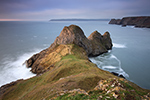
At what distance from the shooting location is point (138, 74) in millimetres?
33906

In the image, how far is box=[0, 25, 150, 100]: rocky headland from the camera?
12211 mm

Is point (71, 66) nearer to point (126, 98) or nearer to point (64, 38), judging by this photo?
point (126, 98)

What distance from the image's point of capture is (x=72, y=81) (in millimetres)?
17406

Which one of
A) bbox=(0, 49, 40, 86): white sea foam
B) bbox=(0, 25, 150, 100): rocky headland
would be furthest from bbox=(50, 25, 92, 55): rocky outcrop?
bbox=(0, 49, 40, 86): white sea foam

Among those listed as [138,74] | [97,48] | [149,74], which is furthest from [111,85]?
[97,48]

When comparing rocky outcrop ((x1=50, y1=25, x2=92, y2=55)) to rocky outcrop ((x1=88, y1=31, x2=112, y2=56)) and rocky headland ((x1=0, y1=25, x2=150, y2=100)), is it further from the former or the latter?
rocky outcrop ((x1=88, y1=31, x2=112, y2=56))

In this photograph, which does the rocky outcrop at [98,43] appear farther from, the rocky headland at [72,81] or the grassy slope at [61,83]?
the grassy slope at [61,83]

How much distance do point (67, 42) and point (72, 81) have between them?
1210 inches

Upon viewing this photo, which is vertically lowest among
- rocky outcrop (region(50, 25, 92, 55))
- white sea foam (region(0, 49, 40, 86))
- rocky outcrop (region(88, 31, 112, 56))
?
white sea foam (region(0, 49, 40, 86))

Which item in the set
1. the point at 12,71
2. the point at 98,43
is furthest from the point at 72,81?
the point at 98,43

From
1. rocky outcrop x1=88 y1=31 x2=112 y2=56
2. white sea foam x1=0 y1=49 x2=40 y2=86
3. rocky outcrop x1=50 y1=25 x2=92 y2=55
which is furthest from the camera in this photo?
rocky outcrop x1=88 y1=31 x2=112 y2=56

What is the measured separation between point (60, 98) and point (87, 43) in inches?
1602

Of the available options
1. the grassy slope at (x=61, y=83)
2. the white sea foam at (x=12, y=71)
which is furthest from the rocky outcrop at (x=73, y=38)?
the grassy slope at (x=61, y=83)

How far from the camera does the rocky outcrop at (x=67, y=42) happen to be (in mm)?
37228
